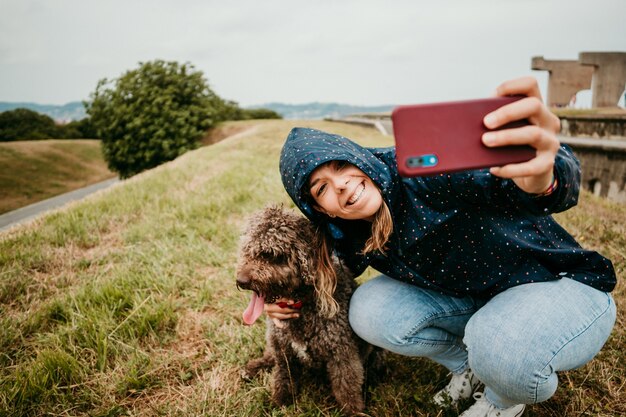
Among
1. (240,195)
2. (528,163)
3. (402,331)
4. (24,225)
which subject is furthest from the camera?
(240,195)

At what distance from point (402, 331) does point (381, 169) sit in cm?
100

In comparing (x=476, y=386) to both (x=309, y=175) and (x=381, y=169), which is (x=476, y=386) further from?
(x=309, y=175)

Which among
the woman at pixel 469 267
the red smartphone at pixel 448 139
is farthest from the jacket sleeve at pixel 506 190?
the red smartphone at pixel 448 139

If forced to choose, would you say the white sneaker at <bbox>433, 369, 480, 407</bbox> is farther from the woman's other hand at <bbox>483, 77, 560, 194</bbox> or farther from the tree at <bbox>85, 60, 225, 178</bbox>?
the tree at <bbox>85, 60, 225, 178</bbox>

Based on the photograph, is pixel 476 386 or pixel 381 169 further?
pixel 476 386

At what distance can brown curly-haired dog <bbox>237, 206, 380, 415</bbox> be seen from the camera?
219 cm

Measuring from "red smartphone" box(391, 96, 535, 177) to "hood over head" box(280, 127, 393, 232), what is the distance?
545 mm

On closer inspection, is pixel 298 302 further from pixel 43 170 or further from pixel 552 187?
pixel 43 170

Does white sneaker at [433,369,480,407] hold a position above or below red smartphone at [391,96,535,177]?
below

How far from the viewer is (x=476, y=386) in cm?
238

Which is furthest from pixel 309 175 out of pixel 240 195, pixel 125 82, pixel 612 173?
pixel 125 82

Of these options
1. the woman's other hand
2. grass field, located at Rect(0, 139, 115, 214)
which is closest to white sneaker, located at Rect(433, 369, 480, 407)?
the woman's other hand

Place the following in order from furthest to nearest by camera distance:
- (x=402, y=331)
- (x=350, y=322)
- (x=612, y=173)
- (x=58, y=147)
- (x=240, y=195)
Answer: (x=58, y=147), (x=612, y=173), (x=240, y=195), (x=350, y=322), (x=402, y=331)

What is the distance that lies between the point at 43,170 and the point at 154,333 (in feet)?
71.8
